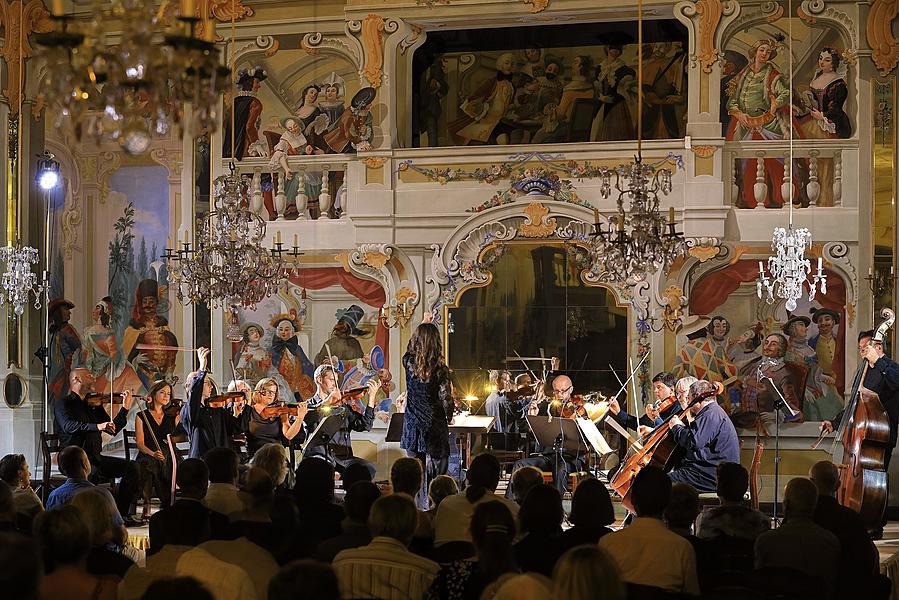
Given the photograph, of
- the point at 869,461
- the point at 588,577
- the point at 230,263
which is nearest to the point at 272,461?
the point at 588,577

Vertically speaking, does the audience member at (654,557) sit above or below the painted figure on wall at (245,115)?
below

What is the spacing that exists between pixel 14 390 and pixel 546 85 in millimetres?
7697

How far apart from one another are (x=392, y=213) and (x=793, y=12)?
17.2ft

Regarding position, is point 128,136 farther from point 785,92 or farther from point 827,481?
point 785,92

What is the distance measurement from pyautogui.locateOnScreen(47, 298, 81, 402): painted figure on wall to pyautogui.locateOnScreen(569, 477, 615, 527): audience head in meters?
10.7

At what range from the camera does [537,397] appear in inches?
506

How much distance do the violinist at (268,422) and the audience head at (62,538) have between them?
24.0ft

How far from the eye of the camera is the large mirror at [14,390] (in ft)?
45.7

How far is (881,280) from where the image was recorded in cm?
1253

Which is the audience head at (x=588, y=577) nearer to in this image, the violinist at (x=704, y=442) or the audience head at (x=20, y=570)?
the audience head at (x=20, y=570)

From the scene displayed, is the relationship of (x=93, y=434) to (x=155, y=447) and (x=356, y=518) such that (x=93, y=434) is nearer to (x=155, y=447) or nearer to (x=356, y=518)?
(x=155, y=447)

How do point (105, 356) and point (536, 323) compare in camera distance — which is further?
point (105, 356)

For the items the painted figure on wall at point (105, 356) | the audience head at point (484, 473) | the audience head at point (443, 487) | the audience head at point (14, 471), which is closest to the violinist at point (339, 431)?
the painted figure on wall at point (105, 356)

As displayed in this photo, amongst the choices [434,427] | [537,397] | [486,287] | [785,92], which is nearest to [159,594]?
[434,427]
